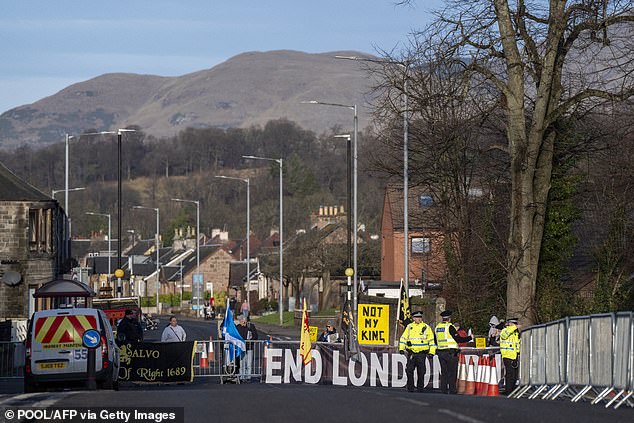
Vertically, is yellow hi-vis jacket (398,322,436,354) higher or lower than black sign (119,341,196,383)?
higher

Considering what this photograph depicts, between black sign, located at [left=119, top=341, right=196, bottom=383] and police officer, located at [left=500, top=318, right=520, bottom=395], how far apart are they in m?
9.19

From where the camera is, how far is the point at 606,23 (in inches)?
1178

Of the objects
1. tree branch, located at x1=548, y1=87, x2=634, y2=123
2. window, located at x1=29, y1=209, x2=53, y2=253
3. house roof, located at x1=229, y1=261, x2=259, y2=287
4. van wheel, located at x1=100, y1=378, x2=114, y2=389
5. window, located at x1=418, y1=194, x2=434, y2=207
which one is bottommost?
house roof, located at x1=229, y1=261, x2=259, y2=287

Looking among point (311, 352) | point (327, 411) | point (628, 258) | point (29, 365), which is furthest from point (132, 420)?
point (628, 258)

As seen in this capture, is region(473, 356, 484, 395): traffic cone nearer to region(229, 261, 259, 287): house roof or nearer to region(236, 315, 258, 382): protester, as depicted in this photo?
region(236, 315, 258, 382): protester

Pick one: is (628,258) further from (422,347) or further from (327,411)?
(327,411)

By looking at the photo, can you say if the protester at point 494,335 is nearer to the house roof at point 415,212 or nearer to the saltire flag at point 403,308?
the saltire flag at point 403,308

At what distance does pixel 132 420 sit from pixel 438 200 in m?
38.4

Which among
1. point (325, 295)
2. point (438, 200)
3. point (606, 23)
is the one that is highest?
point (606, 23)

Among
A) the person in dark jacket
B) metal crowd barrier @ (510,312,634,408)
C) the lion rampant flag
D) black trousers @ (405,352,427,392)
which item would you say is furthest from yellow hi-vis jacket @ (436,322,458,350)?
the person in dark jacket

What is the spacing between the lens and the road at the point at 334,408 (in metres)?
14.1

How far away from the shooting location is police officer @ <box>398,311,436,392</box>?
1022 inches

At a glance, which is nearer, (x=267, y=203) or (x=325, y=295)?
(x=325, y=295)

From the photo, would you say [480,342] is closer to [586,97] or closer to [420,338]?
[586,97]
